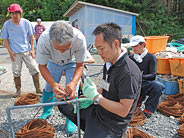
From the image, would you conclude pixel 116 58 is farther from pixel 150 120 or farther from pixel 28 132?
pixel 150 120

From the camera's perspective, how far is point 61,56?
2.58 metres

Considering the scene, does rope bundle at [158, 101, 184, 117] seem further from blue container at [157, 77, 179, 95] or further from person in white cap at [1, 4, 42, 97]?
person in white cap at [1, 4, 42, 97]

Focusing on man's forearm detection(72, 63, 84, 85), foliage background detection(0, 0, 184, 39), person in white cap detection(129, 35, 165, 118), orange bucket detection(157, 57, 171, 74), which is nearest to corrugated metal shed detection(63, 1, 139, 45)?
foliage background detection(0, 0, 184, 39)

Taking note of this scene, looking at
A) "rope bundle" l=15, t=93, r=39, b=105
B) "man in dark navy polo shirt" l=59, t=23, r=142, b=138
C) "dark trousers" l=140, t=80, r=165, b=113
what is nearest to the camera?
"man in dark navy polo shirt" l=59, t=23, r=142, b=138

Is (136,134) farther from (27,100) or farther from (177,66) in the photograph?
(177,66)

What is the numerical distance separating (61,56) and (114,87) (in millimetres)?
1128

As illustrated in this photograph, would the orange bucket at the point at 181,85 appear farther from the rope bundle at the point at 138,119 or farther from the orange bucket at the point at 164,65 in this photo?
the rope bundle at the point at 138,119

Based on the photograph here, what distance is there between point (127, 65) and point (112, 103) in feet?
1.31

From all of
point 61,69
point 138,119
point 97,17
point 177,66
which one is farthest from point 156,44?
point 97,17

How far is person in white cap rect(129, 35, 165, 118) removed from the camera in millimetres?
3182

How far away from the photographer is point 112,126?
70.9 inches

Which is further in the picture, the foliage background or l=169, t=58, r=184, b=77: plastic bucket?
the foliage background

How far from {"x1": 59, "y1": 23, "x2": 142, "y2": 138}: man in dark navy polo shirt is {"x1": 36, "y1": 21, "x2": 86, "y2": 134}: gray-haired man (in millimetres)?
415

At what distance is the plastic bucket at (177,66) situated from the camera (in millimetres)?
4199
